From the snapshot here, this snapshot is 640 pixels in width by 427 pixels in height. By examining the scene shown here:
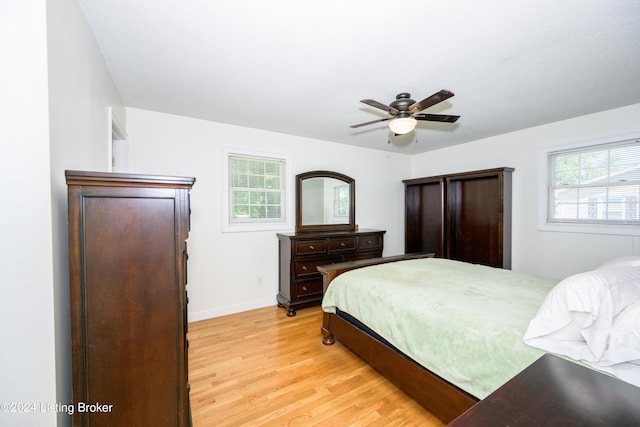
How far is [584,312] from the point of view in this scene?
120cm

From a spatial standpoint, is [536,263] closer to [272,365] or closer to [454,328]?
[454,328]

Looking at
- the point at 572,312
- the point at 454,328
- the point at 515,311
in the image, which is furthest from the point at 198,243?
the point at 572,312

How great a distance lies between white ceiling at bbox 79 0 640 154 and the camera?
58.0 inches

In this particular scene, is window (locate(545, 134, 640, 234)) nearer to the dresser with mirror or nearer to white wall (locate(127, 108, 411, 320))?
the dresser with mirror

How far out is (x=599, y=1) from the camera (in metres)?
1.40

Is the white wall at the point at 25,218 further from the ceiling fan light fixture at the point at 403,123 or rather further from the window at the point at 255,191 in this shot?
the window at the point at 255,191

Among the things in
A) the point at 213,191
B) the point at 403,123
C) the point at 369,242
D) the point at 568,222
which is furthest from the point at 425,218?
the point at 213,191

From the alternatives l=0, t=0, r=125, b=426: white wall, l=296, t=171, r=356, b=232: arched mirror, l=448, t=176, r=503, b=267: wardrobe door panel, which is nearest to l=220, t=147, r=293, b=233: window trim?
l=296, t=171, r=356, b=232: arched mirror

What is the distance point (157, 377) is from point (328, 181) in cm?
344

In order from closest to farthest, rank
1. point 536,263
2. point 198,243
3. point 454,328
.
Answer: point 454,328, point 198,243, point 536,263

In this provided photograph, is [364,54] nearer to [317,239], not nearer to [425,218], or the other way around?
[317,239]

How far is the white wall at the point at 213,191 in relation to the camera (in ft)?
9.80

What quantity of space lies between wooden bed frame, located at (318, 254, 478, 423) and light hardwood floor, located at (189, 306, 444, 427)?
128 millimetres

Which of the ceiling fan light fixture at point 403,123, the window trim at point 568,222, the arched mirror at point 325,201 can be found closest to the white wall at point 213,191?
the arched mirror at point 325,201
